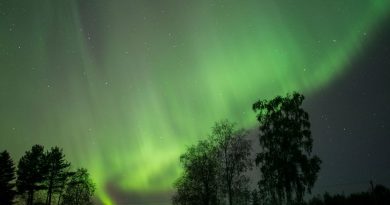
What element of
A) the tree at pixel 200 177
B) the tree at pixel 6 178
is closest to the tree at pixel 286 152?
the tree at pixel 200 177

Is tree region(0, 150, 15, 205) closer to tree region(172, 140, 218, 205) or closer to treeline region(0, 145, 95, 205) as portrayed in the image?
treeline region(0, 145, 95, 205)

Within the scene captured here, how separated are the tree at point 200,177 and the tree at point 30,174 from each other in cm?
2727

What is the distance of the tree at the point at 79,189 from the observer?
76.9 metres

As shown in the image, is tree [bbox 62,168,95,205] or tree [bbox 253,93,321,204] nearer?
tree [bbox 253,93,321,204]

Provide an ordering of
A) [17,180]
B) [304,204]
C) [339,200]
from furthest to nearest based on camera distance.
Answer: [17,180]
[304,204]
[339,200]

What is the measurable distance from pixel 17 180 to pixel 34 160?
4.64 m

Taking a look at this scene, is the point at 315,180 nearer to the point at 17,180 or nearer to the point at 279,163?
the point at 279,163

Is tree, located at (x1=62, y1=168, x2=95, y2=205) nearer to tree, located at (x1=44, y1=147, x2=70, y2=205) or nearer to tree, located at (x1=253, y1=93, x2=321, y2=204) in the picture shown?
tree, located at (x1=44, y1=147, x2=70, y2=205)

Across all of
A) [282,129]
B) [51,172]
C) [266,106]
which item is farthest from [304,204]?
[51,172]

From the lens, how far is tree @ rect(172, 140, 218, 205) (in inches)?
2435

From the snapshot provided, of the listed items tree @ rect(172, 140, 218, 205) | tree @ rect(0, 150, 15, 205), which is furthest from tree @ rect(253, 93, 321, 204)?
tree @ rect(0, 150, 15, 205)

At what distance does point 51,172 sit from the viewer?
230 feet

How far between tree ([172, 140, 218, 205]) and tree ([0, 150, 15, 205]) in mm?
29074

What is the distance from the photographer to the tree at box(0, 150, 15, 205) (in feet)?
192
